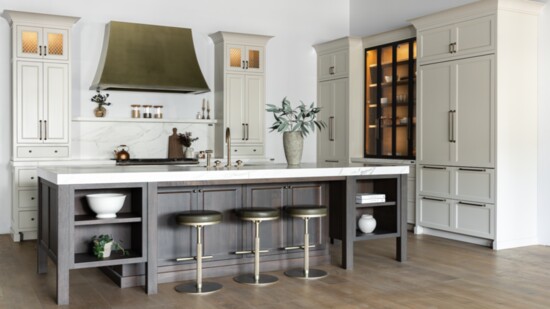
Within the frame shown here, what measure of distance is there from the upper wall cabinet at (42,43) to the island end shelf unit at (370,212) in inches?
140

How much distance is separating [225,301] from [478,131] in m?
3.44

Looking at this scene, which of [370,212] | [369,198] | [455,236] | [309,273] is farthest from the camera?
[455,236]

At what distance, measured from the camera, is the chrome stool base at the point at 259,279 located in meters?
4.54

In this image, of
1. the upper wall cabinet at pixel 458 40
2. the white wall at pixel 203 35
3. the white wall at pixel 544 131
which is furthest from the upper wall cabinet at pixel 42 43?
the white wall at pixel 544 131

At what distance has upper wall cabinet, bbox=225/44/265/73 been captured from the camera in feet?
25.4

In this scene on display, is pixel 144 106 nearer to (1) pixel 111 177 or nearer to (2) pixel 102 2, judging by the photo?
(2) pixel 102 2

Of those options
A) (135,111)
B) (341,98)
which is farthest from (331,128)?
(135,111)

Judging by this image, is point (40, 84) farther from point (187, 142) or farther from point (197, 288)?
point (197, 288)

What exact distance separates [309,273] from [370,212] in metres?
1.10

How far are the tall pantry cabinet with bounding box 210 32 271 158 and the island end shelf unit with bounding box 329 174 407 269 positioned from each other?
264 cm

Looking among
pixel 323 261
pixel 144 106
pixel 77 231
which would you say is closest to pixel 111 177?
pixel 77 231

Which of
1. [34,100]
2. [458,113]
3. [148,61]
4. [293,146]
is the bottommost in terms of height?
[293,146]

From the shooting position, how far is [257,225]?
4.56m

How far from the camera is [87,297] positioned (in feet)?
13.6
